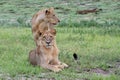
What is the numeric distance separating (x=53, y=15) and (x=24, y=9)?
8676 mm

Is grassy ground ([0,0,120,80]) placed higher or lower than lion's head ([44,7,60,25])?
lower

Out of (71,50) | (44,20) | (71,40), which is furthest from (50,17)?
(71,40)

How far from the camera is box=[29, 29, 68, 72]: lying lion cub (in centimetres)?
1049

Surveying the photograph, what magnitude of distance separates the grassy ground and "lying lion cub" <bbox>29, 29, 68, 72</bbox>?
0.62 ft

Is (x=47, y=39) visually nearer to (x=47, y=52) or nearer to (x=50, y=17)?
(x=47, y=52)

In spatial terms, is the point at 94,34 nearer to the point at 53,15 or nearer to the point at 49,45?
the point at 53,15

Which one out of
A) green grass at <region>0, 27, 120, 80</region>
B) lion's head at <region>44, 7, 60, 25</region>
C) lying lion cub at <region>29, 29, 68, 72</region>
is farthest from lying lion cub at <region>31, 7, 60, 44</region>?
lying lion cub at <region>29, 29, 68, 72</region>

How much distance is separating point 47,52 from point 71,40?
161 inches

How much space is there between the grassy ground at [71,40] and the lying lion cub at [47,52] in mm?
190

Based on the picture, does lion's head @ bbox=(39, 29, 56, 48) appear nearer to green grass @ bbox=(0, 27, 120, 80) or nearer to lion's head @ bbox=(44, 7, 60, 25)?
green grass @ bbox=(0, 27, 120, 80)

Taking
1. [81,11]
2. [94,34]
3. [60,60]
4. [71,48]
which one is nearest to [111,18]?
[81,11]

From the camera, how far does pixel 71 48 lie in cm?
1311

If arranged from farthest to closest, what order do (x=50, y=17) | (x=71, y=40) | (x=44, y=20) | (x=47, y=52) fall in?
(x=71, y=40)
(x=50, y=17)
(x=44, y=20)
(x=47, y=52)

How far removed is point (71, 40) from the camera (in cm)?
1462
